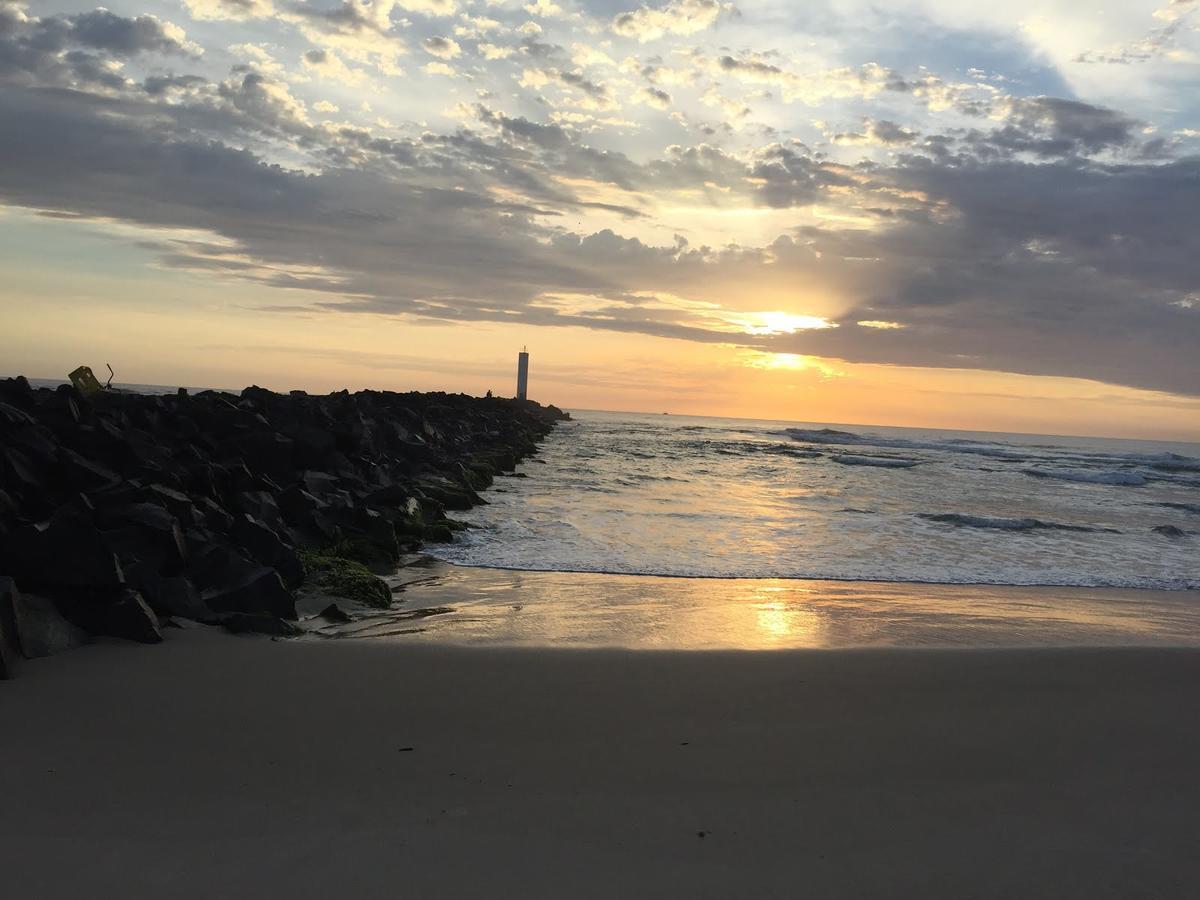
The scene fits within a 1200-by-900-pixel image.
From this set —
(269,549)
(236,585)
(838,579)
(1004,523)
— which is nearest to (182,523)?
(269,549)

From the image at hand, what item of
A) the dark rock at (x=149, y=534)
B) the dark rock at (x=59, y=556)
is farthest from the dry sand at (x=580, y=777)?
the dark rock at (x=149, y=534)

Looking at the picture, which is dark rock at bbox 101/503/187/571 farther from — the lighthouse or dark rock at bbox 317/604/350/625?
the lighthouse

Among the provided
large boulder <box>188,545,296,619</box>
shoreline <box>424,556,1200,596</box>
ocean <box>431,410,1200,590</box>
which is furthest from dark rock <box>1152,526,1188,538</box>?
large boulder <box>188,545,296,619</box>

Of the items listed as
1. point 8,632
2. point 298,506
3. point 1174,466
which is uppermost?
point 298,506

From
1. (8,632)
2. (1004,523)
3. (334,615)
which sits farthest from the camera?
(1004,523)

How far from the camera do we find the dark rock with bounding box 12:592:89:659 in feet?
14.5

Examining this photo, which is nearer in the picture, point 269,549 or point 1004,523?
point 269,549

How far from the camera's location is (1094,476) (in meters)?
30.7

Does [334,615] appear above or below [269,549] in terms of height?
below

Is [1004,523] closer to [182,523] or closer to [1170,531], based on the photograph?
[1170,531]

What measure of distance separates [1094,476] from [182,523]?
1246 inches

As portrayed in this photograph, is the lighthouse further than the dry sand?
Yes

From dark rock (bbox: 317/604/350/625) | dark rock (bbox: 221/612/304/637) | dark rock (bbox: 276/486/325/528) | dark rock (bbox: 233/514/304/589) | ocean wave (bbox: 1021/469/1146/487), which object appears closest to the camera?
dark rock (bbox: 221/612/304/637)

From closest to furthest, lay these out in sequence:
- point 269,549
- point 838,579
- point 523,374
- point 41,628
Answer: point 41,628
point 269,549
point 838,579
point 523,374
